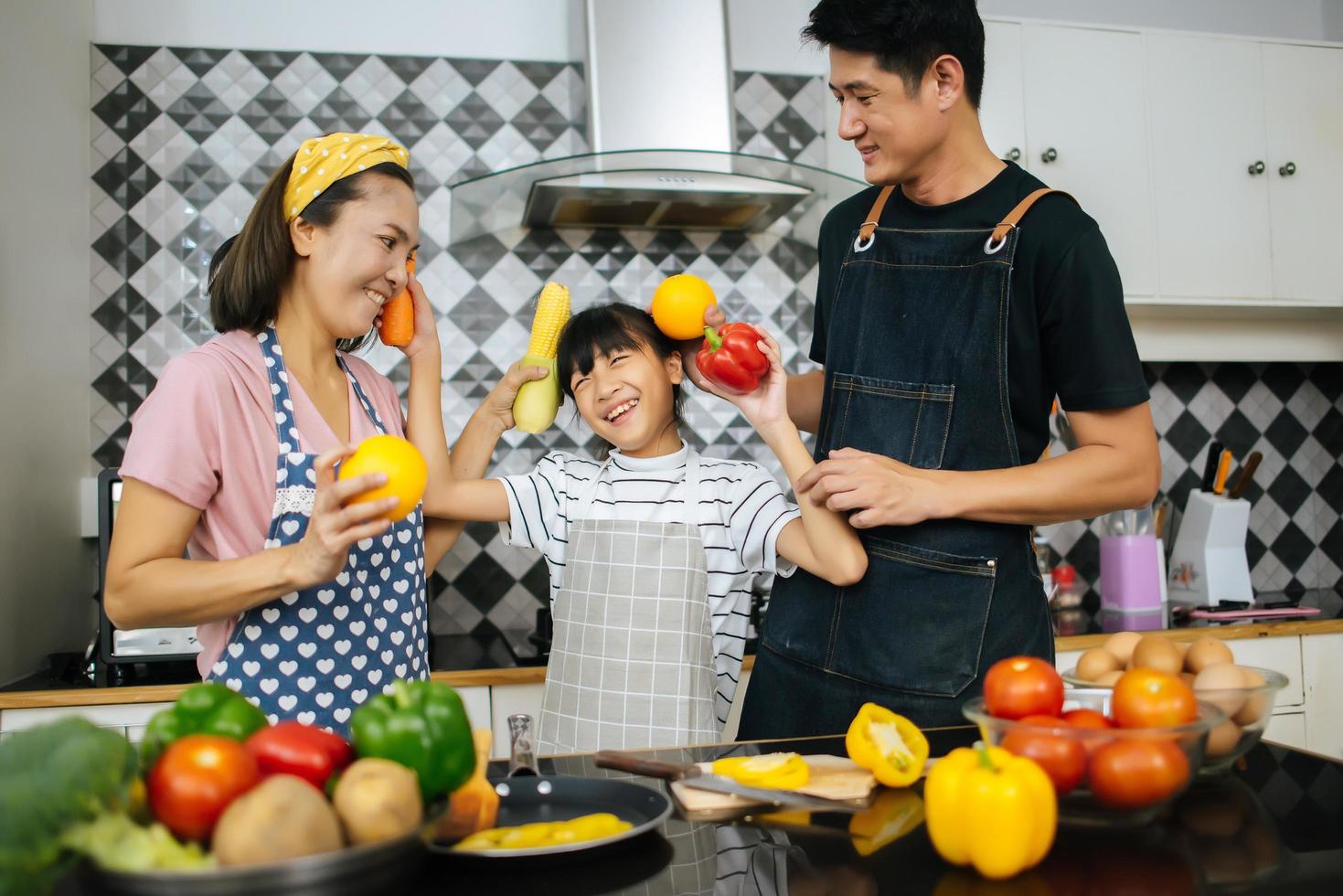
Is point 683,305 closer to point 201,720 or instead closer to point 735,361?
point 735,361

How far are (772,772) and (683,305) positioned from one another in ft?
2.67

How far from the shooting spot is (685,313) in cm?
159

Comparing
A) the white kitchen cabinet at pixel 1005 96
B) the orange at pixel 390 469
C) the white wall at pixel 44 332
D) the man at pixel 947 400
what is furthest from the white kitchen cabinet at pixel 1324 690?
the white wall at pixel 44 332

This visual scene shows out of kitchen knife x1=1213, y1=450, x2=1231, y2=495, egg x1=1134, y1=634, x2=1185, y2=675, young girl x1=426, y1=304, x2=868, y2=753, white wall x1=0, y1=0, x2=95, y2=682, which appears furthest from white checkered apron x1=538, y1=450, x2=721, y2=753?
kitchen knife x1=1213, y1=450, x2=1231, y2=495

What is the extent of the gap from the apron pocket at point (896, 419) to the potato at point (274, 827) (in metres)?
1.01

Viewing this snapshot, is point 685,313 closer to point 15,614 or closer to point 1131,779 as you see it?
point 1131,779

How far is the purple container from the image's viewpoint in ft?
9.02

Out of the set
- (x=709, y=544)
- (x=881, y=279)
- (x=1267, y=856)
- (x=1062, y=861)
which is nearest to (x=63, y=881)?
(x=1062, y=861)

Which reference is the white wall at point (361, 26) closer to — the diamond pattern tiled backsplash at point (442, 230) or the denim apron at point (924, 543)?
the diamond pattern tiled backsplash at point (442, 230)

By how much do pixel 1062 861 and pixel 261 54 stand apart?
8.53 feet

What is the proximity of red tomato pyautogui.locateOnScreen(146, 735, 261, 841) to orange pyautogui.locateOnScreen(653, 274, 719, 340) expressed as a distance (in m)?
1.07

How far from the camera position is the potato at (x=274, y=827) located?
57 centimetres

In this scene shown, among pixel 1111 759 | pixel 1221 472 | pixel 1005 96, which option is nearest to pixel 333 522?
pixel 1111 759

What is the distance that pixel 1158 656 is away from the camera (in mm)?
946
